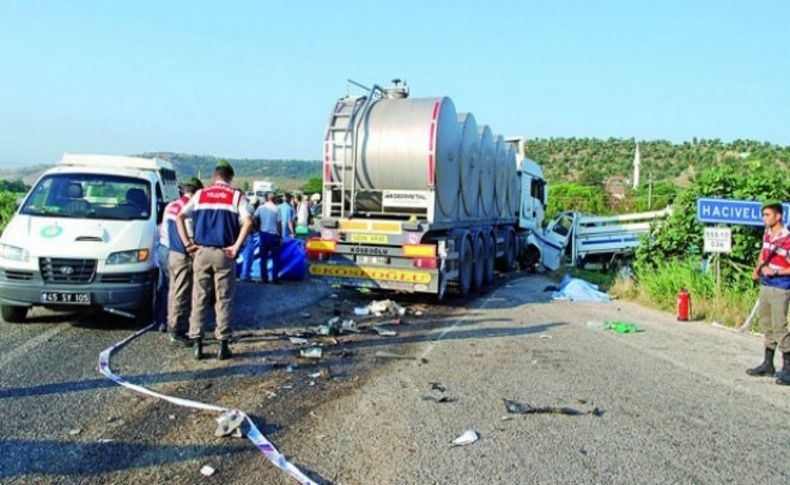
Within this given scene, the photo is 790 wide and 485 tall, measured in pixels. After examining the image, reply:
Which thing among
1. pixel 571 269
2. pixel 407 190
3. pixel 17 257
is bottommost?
pixel 571 269

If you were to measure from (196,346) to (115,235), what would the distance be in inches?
80.3

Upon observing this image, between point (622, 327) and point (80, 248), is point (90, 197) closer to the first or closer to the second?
point (80, 248)

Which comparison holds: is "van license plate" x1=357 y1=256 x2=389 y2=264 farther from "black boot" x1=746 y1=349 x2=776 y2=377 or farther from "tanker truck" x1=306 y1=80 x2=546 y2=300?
"black boot" x1=746 y1=349 x2=776 y2=377

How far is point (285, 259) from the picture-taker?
14500 millimetres

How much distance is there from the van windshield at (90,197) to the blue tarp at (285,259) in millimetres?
4808

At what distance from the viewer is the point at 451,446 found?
4.92 m

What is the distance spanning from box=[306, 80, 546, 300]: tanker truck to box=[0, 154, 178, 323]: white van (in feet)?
11.8

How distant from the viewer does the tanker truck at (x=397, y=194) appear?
11.4 m

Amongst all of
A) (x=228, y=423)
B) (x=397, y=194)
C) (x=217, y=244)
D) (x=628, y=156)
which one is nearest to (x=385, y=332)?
(x=217, y=244)

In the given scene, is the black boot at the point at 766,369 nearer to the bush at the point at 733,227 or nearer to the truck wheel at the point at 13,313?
the bush at the point at 733,227

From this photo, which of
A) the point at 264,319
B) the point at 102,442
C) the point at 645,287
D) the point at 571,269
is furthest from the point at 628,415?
the point at 571,269

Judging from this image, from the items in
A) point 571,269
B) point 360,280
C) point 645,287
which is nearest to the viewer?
point 360,280

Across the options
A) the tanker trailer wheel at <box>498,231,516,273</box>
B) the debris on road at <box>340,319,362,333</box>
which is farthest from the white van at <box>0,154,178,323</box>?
the tanker trailer wheel at <box>498,231,516,273</box>

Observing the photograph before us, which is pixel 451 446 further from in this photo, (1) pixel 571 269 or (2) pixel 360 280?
A: (1) pixel 571 269
